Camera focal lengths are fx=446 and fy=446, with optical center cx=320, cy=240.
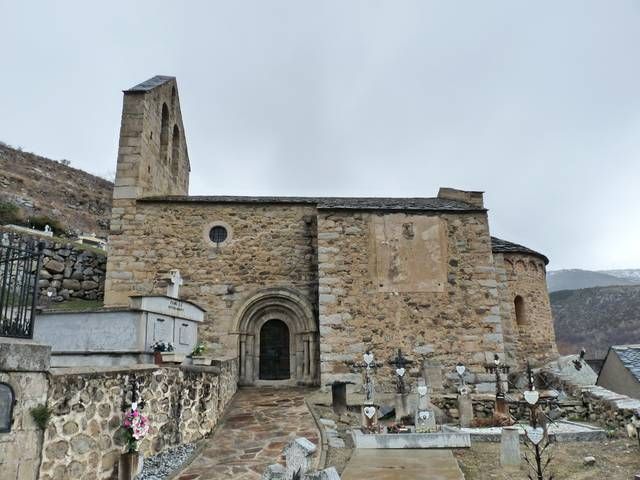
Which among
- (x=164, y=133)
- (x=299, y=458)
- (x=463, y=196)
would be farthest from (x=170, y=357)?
(x=463, y=196)

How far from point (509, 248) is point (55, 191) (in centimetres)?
2982

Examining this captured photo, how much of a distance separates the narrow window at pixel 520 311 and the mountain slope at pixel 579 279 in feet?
272

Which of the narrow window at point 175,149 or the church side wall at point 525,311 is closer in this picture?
the church side wall at point 525,311

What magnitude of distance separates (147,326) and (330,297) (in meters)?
5.19

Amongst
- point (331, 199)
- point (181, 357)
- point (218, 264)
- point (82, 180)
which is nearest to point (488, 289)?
point (331, 199)

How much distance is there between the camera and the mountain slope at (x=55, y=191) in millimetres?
27156

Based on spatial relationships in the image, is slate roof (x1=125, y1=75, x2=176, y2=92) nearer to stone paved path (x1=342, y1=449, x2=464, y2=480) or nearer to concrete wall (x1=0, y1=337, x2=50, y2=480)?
concrete wall (x1=0, y1=337, x2=50, y2=480)

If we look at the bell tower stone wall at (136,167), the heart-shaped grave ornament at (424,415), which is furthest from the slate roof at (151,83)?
the heart-shaped grave ornament at (424,415)

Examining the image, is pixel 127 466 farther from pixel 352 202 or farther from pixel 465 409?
pixel 352 202

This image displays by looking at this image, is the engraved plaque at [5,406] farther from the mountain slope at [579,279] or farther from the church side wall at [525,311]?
the mountain slope at [579,279]

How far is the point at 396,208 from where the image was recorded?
12477 mm

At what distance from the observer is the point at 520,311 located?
1577 cm

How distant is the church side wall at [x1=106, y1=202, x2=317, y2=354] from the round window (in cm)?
12

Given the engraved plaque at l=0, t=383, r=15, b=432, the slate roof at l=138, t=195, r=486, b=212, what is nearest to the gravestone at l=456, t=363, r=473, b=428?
the slate roof at l=138, t=195, r=486, b=212
